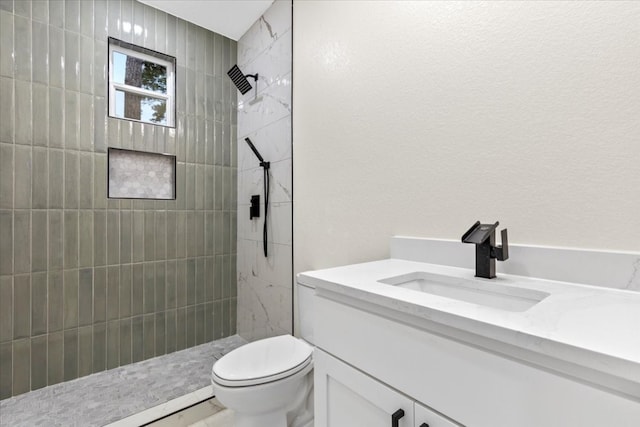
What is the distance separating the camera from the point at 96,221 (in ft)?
6.58

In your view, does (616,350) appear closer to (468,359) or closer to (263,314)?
(468,359)

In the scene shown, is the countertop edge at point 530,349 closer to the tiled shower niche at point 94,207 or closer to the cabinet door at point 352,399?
the cabinet door at point 352,399

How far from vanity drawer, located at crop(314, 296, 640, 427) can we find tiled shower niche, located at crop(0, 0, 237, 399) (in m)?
1.93

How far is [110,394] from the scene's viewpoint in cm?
178

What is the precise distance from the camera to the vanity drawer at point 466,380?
0.43 metres

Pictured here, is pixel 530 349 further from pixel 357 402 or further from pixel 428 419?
pixel 357 402

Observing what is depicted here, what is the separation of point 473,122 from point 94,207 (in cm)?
228

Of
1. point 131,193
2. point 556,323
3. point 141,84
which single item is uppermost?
point 141,84

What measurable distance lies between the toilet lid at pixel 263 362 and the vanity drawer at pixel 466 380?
61 centimetres

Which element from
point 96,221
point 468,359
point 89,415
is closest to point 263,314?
point 89,415

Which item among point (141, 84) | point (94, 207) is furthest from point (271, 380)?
point (141, 84)

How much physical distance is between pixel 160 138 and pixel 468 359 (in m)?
2.39

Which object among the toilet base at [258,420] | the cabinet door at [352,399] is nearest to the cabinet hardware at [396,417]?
the cabinet door at [352,399]

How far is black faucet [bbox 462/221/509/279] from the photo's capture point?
0.86m
